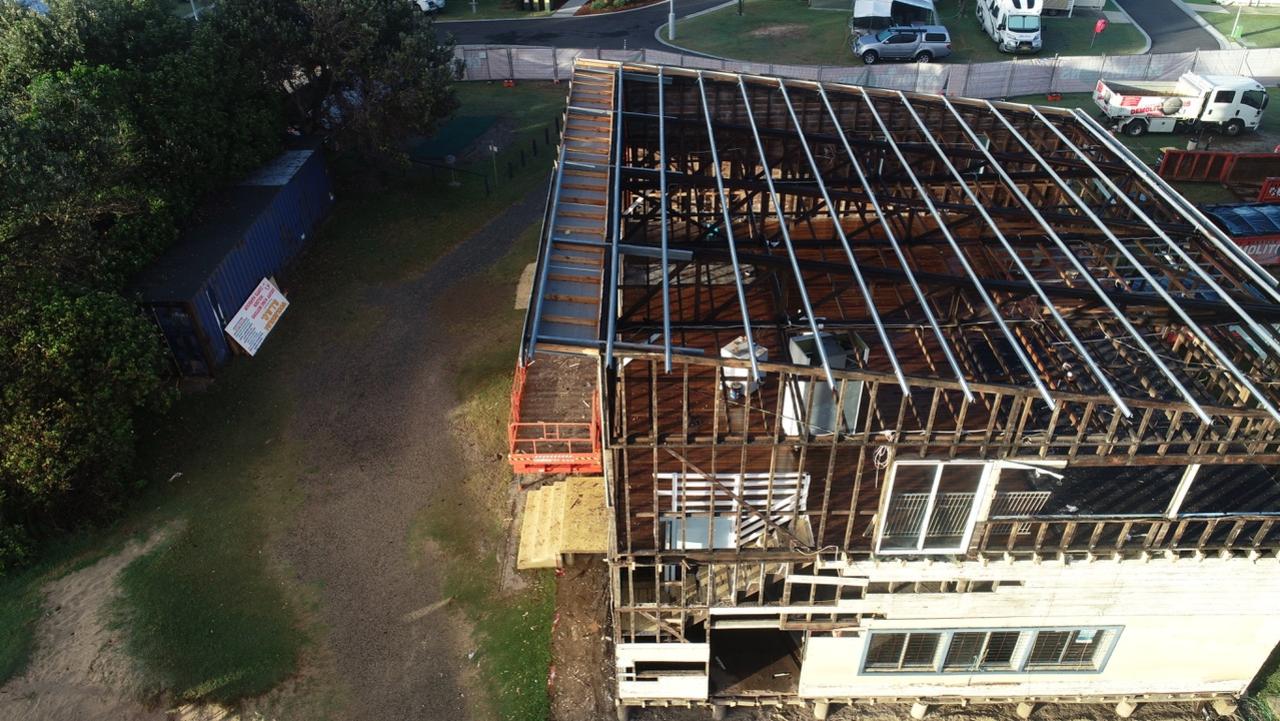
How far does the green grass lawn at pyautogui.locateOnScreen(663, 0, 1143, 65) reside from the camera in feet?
185

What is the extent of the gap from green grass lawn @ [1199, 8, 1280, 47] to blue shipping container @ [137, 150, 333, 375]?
66.6 m

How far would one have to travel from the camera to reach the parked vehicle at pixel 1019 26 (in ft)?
183

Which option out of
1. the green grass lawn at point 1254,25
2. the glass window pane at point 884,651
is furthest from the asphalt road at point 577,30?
the glass window pane at point 884,651

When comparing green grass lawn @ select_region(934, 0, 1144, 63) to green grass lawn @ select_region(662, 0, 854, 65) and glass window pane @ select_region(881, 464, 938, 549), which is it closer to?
green grass lawn @ select_region(662, 0, 854, 65)

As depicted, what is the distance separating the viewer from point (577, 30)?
62281 mm

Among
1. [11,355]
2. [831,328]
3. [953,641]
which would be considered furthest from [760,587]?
[11,355]

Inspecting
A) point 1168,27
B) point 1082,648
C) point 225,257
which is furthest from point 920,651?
point 1168,27

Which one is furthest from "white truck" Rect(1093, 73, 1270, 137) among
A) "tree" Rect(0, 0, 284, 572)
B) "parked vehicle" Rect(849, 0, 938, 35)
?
"tree" Rect(0, 0, 284, 572)

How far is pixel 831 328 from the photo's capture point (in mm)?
18406

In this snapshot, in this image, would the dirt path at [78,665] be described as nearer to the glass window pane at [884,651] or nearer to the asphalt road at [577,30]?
the glass window pane at [884,651]

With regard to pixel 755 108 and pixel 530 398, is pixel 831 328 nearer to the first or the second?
pixel 530 398

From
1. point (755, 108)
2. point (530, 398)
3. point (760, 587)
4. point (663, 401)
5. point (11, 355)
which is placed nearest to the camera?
point (760, 587)

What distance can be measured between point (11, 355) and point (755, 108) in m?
24.9

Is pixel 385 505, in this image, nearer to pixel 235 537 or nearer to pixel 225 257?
pixel 235 537
